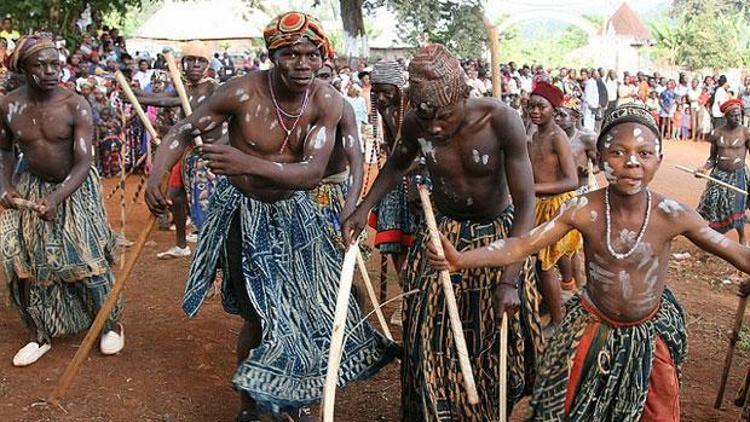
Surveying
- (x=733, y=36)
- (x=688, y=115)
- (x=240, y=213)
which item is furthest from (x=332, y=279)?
(x=733, y=36)

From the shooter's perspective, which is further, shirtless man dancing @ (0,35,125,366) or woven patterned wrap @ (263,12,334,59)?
shirtless man dancing @ (0,35,125,366)

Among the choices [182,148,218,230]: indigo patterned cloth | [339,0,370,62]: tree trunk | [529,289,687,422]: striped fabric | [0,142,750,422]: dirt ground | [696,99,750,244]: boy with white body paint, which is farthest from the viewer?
[339,0,370,62]: tree trunk

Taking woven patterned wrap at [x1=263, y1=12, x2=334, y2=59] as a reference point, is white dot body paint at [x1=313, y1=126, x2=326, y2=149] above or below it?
below

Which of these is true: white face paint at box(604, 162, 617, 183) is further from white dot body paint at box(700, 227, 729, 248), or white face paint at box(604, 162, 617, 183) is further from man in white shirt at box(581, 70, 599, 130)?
man in white shirt at box(581, 70, 599, 130)

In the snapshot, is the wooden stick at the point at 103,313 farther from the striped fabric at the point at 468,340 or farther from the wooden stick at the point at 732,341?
the wooden stick at the point at 732,341

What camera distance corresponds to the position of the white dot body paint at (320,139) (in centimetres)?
417

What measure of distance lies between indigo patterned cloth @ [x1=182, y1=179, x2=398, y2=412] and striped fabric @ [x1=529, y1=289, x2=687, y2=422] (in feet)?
3.67

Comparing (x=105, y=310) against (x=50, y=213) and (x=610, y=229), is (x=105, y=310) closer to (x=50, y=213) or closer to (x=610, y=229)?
(x=50, y=213)

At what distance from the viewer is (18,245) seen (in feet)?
17.6

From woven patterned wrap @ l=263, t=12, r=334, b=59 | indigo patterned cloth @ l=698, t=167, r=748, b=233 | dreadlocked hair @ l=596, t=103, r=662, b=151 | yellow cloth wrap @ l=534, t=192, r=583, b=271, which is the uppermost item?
woven patterned wrap @ l=263, t=12, r=334, b=59

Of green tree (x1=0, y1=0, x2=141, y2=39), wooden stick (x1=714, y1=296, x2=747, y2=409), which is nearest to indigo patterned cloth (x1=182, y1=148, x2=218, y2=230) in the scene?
wooden stick (x1=714, y1=296, x2=747, y2=409)

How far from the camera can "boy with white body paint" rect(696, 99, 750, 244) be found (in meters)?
8.70

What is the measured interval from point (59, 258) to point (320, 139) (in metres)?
2.12

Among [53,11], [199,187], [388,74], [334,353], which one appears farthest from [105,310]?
[53,11]
